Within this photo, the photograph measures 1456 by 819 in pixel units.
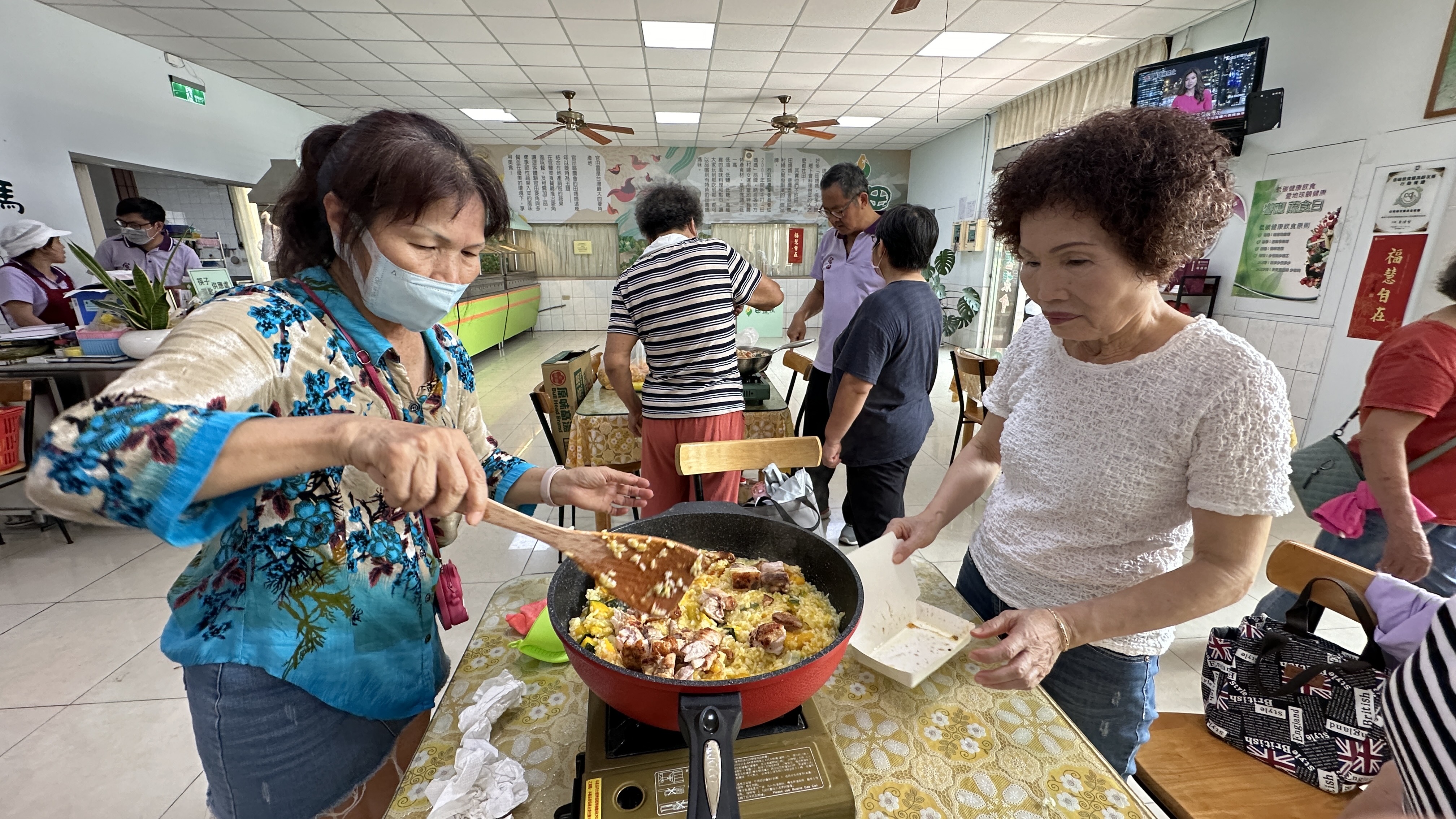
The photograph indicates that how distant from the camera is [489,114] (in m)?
7.51

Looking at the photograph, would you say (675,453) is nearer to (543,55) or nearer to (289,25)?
(543,55)

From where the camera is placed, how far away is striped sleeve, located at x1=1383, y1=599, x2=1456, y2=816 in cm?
60

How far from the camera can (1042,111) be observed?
20.9ft

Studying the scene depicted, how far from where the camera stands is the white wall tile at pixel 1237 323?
4.17 m

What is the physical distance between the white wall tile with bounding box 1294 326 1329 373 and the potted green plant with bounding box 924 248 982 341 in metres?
4.26

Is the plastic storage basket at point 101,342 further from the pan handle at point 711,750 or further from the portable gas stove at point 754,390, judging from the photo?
the pan handle at point 711,750

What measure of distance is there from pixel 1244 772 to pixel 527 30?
19.4 feet

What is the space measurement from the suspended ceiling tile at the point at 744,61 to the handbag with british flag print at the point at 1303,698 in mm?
5486

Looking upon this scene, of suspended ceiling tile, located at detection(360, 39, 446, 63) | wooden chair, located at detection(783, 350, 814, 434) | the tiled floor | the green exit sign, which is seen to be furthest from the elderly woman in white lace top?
the green exit sign

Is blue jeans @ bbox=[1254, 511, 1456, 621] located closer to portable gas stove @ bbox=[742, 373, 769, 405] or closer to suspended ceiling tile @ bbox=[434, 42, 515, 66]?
portable gas stove @ bbox=[742, 373, 769, 405]

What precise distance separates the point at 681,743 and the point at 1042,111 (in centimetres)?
766

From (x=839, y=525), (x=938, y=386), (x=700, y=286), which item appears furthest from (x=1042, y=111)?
(x=700, y=286)

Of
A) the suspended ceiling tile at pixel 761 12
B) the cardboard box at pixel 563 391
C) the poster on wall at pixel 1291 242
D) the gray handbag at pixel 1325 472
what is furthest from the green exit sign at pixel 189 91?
the poster on wall at pixel 1291 242

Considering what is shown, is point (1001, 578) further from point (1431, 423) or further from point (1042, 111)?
point (1042, 111)
